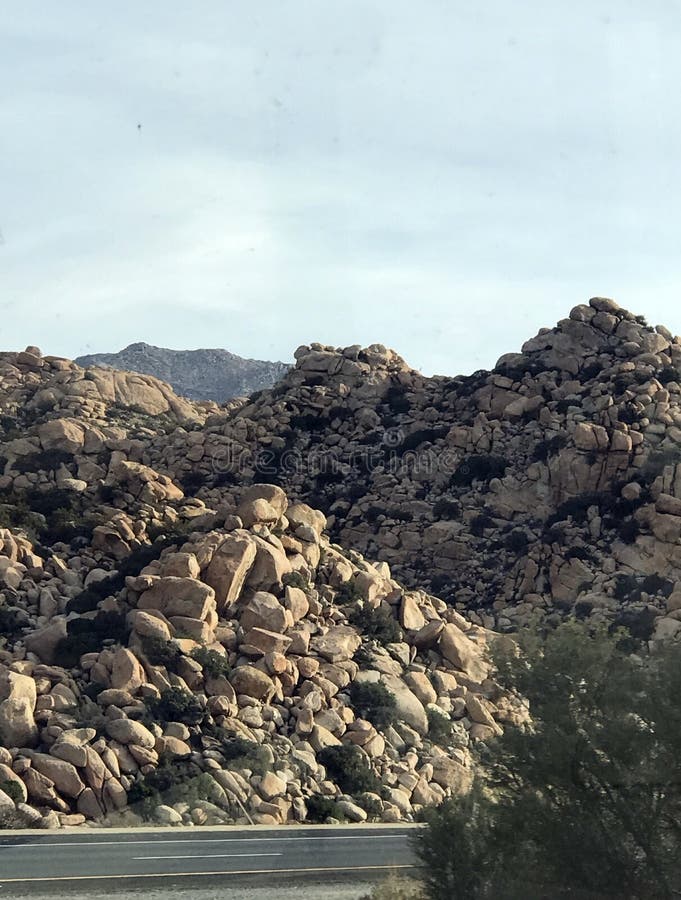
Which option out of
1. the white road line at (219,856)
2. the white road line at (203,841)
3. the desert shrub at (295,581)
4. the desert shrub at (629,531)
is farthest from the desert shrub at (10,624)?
the desert shrub at (629,531)

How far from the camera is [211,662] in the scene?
35.1 metres

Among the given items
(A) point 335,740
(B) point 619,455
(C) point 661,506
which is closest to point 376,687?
(A) point 335,740

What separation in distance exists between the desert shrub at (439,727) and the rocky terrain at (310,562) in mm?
87

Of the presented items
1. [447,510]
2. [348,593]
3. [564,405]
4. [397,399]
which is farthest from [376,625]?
[397,399]

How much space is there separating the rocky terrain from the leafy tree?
6.53 metres

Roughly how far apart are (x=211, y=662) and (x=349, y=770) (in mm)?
5880

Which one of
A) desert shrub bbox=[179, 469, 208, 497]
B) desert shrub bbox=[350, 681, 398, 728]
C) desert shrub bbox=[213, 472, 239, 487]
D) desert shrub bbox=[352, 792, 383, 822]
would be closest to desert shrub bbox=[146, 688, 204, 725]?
desert shrub bbox=[352, 792, 383, 822]

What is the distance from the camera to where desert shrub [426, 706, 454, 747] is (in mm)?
37281

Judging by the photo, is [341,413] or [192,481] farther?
[341,413]

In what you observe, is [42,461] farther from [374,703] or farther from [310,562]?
[374,703]

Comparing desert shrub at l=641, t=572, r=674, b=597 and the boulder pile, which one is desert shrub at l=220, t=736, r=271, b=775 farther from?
desert shrub at l=641, t=572, r=674, b=597

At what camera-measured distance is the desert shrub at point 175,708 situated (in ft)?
108

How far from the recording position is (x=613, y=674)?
18.0 metres

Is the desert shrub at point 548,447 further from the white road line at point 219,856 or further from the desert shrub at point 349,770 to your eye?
the white road line at point 219,856
